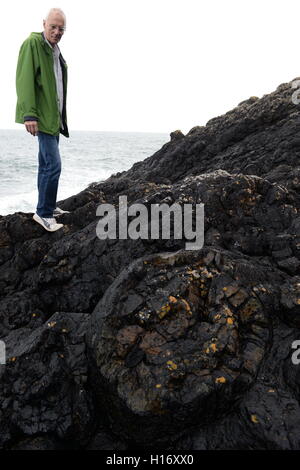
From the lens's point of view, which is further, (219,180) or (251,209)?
(219,180)

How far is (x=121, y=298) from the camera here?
2.98m

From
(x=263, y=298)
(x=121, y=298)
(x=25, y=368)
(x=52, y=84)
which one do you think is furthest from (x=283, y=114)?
(x=25, y=368)

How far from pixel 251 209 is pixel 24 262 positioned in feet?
10.8

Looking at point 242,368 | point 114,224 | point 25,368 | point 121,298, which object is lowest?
point 25,368

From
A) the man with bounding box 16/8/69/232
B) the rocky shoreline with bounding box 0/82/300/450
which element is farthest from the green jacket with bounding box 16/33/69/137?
the rocky shoreline with bounding box 0/82/300/450

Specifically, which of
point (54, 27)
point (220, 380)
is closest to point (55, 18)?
point (54, 27)

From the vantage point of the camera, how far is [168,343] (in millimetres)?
2734

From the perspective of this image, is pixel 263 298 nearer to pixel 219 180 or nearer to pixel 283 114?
pixel 219 180

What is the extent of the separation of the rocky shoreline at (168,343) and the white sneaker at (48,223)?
3.27 feet

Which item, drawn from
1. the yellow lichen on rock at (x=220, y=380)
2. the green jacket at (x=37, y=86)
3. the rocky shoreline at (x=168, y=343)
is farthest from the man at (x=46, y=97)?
the yellow lichen on rock at (x=220, y=380)

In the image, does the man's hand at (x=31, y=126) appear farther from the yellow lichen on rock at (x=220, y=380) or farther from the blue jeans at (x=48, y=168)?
the yellow lichen on rock at (x=220, y=380)

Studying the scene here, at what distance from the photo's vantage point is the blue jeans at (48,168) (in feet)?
15.3

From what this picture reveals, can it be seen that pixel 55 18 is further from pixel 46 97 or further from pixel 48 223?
pixel 48 223

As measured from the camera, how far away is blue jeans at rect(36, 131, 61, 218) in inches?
183
